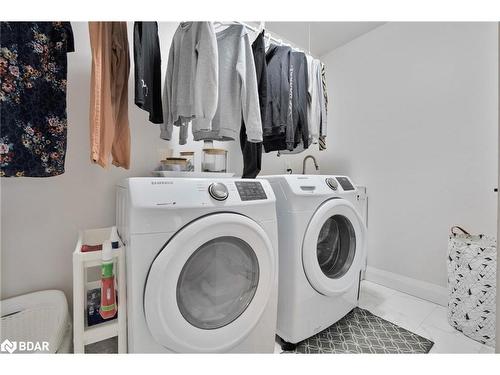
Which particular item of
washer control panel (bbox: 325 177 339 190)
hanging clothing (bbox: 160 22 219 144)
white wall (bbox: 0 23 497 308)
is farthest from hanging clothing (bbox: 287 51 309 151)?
hanging clothing (bbox: 160 22 219 144)

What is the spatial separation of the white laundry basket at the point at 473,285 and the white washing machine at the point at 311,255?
58cm

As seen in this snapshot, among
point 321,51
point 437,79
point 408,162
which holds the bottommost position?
point 408,162

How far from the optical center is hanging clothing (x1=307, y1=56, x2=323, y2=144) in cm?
169

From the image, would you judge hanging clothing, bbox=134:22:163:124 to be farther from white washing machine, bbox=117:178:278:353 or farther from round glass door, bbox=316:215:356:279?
round glass door, bbox=316:215:356:279

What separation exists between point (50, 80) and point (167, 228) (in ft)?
2.57

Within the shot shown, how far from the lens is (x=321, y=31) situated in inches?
80.8

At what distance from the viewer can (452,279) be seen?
1.36 m

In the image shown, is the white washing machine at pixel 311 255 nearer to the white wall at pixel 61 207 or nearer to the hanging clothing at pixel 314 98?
the hanging clothing at pixel 314 98

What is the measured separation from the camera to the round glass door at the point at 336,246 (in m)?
1.31

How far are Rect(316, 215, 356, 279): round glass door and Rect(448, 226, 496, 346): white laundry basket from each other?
635mm

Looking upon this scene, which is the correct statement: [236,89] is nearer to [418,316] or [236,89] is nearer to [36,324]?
[36,324]

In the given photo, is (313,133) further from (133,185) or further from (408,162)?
(133,185)

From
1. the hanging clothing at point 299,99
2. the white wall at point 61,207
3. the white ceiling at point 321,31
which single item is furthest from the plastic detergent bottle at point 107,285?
the white ceiling at point 321,31
